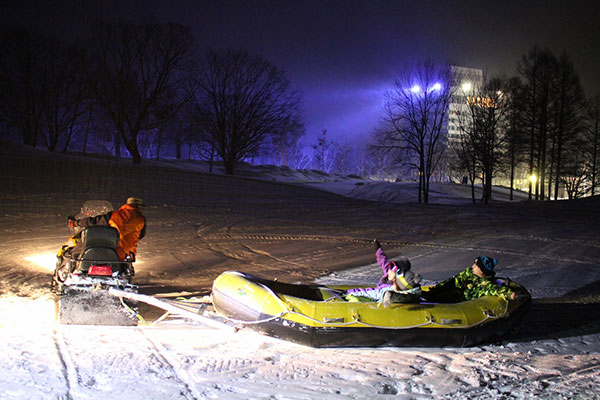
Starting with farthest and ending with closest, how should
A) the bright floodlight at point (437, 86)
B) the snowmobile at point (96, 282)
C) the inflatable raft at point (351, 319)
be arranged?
the bright floodlight at point (437, 86) < the snowmobile at point (96, 282) < the inflatable raft at point (351, 319)

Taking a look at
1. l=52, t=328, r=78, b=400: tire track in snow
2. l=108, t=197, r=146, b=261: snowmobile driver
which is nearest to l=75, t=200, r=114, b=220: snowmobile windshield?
l=108, t=197, r=146, b=261: snowmobile driver

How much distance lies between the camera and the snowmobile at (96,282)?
5.68m

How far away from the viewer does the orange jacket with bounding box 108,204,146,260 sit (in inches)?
244

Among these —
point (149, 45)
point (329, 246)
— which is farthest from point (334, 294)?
point (149, 45)

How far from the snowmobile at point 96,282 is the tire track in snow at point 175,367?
487 millimetres

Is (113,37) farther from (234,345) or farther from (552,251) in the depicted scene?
(234,345)

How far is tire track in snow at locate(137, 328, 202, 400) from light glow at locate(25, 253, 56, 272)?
14.1ft

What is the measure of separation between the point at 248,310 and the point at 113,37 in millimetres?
31830

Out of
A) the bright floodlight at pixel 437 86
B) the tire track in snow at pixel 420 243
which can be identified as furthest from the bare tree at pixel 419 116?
the tire track in snow at pixel 420 243

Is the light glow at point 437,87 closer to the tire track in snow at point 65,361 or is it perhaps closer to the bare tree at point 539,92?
the bare tree at point 539,92

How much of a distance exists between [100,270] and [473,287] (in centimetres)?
488

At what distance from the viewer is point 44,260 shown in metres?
9.54

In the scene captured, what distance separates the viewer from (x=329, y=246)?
1266cm

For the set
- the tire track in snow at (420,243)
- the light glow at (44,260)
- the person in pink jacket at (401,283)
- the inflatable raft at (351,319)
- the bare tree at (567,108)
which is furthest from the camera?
the bare tree at (567,108)
